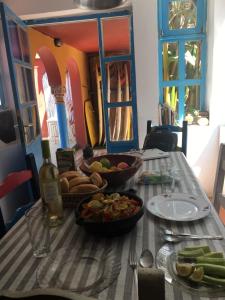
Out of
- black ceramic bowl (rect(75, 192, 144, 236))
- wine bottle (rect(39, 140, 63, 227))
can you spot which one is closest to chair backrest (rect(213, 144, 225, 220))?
black ceramic bowl (rect(75, 192, 144, 236))

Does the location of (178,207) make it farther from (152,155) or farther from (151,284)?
(152,155)

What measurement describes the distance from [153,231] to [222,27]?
262 centimetres

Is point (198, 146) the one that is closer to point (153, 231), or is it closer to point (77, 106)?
point (153, 231)

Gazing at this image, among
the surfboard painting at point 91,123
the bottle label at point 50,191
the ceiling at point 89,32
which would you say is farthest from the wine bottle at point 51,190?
the surfboard painting at point 91,123

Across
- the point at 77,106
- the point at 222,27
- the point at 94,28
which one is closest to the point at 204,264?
the point at 222,27

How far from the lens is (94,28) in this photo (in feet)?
13.1

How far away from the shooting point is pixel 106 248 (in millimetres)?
835

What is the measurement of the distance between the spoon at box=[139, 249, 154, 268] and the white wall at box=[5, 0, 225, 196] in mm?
2404

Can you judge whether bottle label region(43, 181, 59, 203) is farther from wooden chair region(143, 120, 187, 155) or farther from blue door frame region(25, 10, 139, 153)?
blue door frame region(25, 10, 139, 153)

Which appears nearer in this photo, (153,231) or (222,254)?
(222,254)

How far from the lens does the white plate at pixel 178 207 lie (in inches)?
38.9

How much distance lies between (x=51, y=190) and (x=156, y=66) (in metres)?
2.37

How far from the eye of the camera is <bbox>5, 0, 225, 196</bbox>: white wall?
2.80 meters

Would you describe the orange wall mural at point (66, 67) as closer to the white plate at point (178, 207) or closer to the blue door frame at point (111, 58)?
the blue door frame at point (111, 58)
